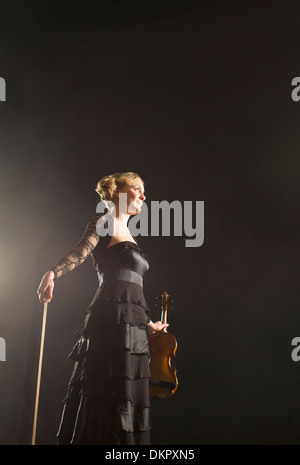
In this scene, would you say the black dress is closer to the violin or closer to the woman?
the woman

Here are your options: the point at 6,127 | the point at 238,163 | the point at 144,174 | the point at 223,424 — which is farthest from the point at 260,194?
the point at 6,127

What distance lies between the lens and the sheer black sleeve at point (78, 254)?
2.10 meters

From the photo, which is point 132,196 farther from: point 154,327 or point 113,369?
point 113,369

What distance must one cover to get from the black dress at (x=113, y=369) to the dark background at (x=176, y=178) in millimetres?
900

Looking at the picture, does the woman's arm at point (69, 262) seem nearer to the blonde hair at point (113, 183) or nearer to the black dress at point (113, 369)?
the black dress at point (113, 369)

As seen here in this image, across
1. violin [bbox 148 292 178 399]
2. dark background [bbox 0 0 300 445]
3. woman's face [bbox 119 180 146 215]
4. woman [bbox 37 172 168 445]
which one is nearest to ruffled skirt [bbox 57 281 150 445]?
woman [bbox 37 172 168 445]

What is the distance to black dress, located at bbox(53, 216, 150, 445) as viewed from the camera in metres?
1.85

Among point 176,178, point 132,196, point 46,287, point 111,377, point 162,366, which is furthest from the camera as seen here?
point 176,178

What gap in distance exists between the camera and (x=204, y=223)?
3.14 meters

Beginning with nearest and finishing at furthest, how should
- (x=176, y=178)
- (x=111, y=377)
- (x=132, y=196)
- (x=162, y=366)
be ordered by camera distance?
(x=111, y=377) → (x=162, y=366) → (x=132, y=196) → (x=176, y=178)

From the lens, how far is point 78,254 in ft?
7.06

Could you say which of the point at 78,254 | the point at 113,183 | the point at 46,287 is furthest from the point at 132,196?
the point at 46,287

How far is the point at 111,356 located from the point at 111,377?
0.29ft

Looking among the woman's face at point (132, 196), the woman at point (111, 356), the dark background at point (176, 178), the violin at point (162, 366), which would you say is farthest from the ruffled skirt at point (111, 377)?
the dark background at point (176, 178)
